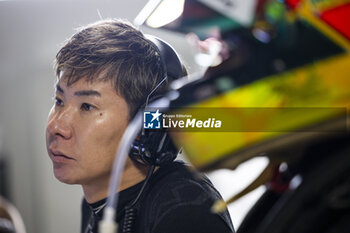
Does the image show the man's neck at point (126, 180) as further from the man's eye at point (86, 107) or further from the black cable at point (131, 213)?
the man's eye at point (86, 107)

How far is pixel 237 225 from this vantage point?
30.2 inches

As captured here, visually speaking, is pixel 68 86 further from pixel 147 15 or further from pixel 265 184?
pixel 265 184

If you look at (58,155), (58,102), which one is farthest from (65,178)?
(58,102)

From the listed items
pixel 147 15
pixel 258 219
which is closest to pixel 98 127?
pixel 147 15

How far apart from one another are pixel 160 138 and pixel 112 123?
0.33ft

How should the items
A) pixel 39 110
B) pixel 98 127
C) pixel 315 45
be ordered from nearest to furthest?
pixel 315 45 < pixel 98 127 < pixel 39 110

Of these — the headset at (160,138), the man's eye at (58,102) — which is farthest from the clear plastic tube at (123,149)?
the man's eye at (58,102)

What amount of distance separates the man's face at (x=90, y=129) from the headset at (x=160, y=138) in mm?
48

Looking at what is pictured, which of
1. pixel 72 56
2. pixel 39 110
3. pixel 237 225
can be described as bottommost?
pixel 237 225

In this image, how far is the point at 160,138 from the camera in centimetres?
80

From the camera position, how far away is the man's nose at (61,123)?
0.84m

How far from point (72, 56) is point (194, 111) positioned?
0.95ft

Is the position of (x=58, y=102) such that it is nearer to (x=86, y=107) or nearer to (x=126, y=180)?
(x=86, y=107)

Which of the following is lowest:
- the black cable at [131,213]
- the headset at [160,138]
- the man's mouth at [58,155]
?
the black cable at [131,213]
